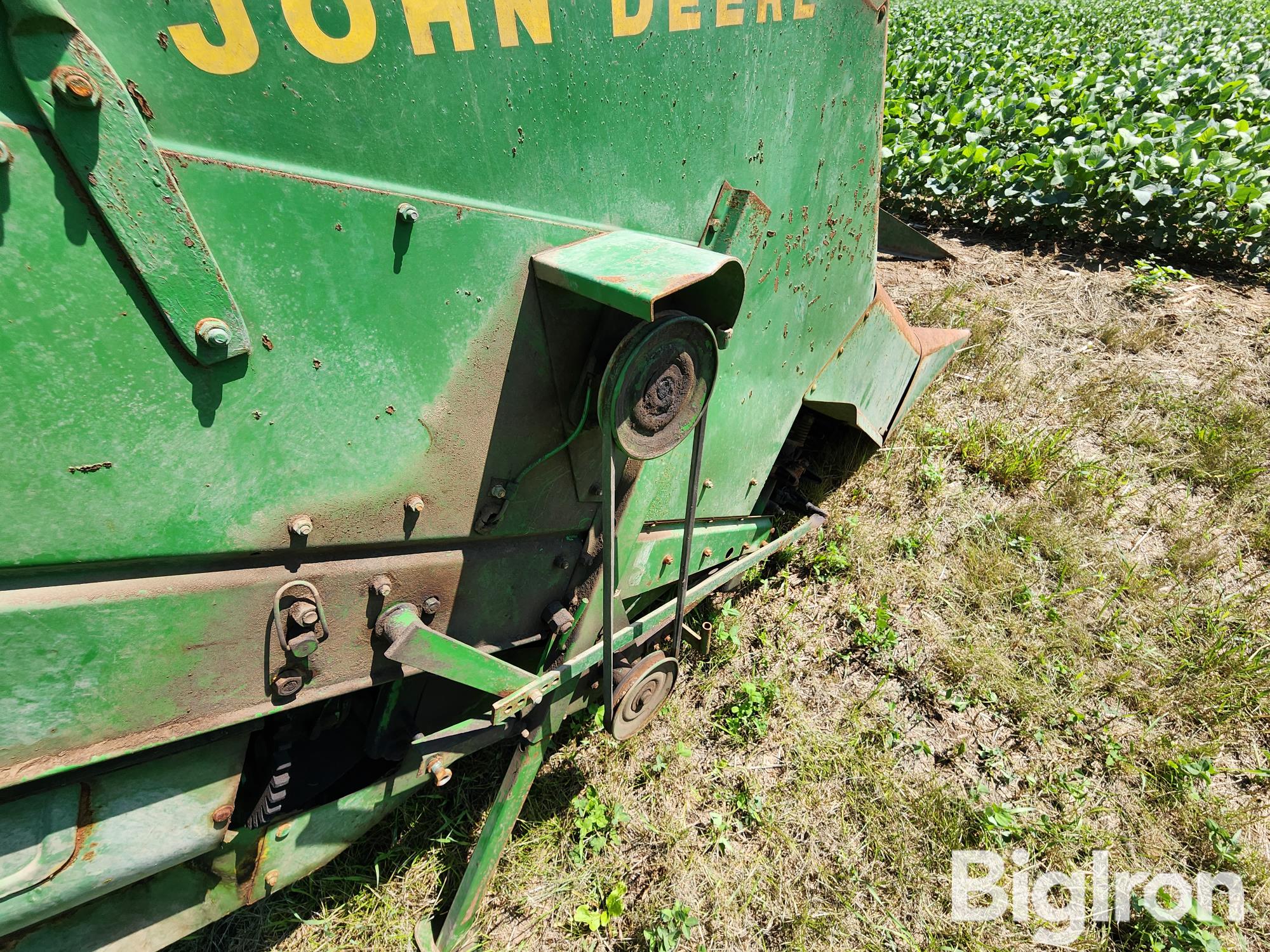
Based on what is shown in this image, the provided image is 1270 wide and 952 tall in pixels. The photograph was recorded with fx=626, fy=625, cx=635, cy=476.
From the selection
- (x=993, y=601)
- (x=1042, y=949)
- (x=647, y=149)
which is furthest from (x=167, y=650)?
(x=993, y=601)

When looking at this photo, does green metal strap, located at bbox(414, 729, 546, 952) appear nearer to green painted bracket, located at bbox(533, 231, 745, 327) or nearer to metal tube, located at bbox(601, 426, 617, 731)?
metal tube, located at bbox(601, 426, 617, 731)

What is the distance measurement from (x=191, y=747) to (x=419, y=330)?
3.24ft

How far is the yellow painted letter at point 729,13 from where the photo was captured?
4.95ft

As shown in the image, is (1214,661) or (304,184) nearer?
(304,184)

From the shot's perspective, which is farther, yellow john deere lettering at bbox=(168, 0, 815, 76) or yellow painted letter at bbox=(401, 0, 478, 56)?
yellow painted letter at bbox=(401, 0, 478, 56)

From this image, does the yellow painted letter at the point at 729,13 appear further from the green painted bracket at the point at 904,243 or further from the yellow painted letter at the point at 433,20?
the green painted bracket at the point at 904,243

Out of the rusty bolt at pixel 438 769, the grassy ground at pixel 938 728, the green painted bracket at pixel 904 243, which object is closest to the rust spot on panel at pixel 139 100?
the rusty bolt at pixel 438 769

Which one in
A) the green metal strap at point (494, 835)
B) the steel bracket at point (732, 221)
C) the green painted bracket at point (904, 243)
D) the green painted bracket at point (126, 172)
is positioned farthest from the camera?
the green painted bracket at point (904, 243)

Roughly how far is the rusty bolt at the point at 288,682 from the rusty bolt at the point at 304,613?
0.13 m

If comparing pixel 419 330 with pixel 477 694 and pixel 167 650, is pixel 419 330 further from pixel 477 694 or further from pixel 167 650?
pixel 477 694

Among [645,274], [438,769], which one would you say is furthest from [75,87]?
[438,769]

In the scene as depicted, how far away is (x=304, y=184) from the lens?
103 cm

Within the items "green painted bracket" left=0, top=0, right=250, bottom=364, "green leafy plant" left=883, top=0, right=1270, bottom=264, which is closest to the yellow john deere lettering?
"green painted bracket" left=0, top=0, right=250, bottom=364

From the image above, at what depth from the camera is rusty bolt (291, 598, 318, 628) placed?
1244 millimetres
